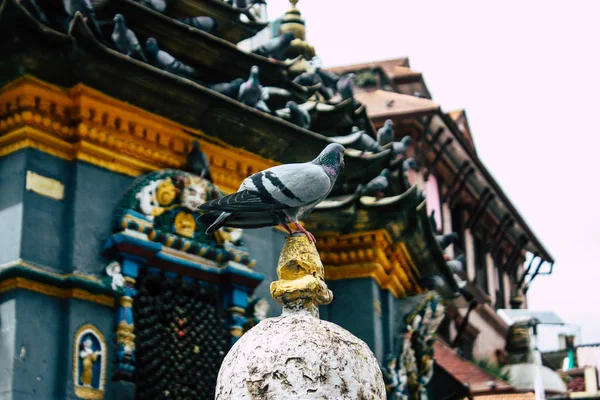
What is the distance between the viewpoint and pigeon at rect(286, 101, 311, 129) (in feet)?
46.9

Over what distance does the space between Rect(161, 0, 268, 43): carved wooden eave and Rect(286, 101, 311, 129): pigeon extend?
5.15 feet

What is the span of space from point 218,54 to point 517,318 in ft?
59.8

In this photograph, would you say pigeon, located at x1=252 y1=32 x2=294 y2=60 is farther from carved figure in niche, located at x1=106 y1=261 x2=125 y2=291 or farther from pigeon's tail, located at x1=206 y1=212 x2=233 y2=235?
pigeon's tail, located at x1=206 y1=212 x2=233 y2=235

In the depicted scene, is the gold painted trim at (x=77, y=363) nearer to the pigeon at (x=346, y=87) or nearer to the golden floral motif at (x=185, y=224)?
the golden floral motif at (x=185, y=224)

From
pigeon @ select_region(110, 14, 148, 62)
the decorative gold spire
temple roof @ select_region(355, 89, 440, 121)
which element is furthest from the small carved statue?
temple roof @ select_region(355, 89, 440, 121)

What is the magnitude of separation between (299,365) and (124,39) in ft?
23.3

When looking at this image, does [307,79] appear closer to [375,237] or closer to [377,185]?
[377,185]

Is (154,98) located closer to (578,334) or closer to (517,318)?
(517,318)

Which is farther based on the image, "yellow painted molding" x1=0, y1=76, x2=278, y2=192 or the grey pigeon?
the grey pigeon

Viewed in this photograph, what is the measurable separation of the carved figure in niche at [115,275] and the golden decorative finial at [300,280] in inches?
215

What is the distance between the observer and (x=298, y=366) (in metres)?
5.98

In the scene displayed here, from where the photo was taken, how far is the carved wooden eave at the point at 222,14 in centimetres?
1480

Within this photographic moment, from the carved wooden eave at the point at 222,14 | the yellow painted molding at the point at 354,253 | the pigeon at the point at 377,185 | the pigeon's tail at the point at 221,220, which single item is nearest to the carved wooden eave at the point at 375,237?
the yellow painted molding at the point at 354,253

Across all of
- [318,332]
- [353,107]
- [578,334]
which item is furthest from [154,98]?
[578,334]
